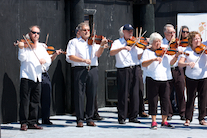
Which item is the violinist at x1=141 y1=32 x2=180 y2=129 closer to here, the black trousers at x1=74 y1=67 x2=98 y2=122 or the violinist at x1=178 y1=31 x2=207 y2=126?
the violinist at x1=178 y1=31 x2=207 y2=126

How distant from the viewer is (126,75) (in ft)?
23.8

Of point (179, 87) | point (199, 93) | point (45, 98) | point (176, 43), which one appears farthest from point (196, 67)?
point (45, 98)

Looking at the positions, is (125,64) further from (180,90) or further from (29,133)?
(29,133)

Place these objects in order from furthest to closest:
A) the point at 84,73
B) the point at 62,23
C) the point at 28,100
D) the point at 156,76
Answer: the point at 62,23, the point at 84,73, the point at 28,100, the point at 156,76

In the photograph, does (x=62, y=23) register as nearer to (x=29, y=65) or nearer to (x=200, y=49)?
(x=29, y=65)

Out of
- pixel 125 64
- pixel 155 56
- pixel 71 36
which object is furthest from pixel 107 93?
pixel 155 56

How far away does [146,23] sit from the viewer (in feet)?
35.6

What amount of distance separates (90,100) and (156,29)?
16.2ft

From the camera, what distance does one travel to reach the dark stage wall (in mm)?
7191

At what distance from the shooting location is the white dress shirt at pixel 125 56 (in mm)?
7250

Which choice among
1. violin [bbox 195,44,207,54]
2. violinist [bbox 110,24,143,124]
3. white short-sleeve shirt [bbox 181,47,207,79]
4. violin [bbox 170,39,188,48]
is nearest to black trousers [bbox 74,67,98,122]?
violinist [bbox 110,24,143,124]

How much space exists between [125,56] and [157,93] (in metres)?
1.05

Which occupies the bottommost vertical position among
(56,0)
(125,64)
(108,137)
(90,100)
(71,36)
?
(108,137)

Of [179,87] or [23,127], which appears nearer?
[23,127]
